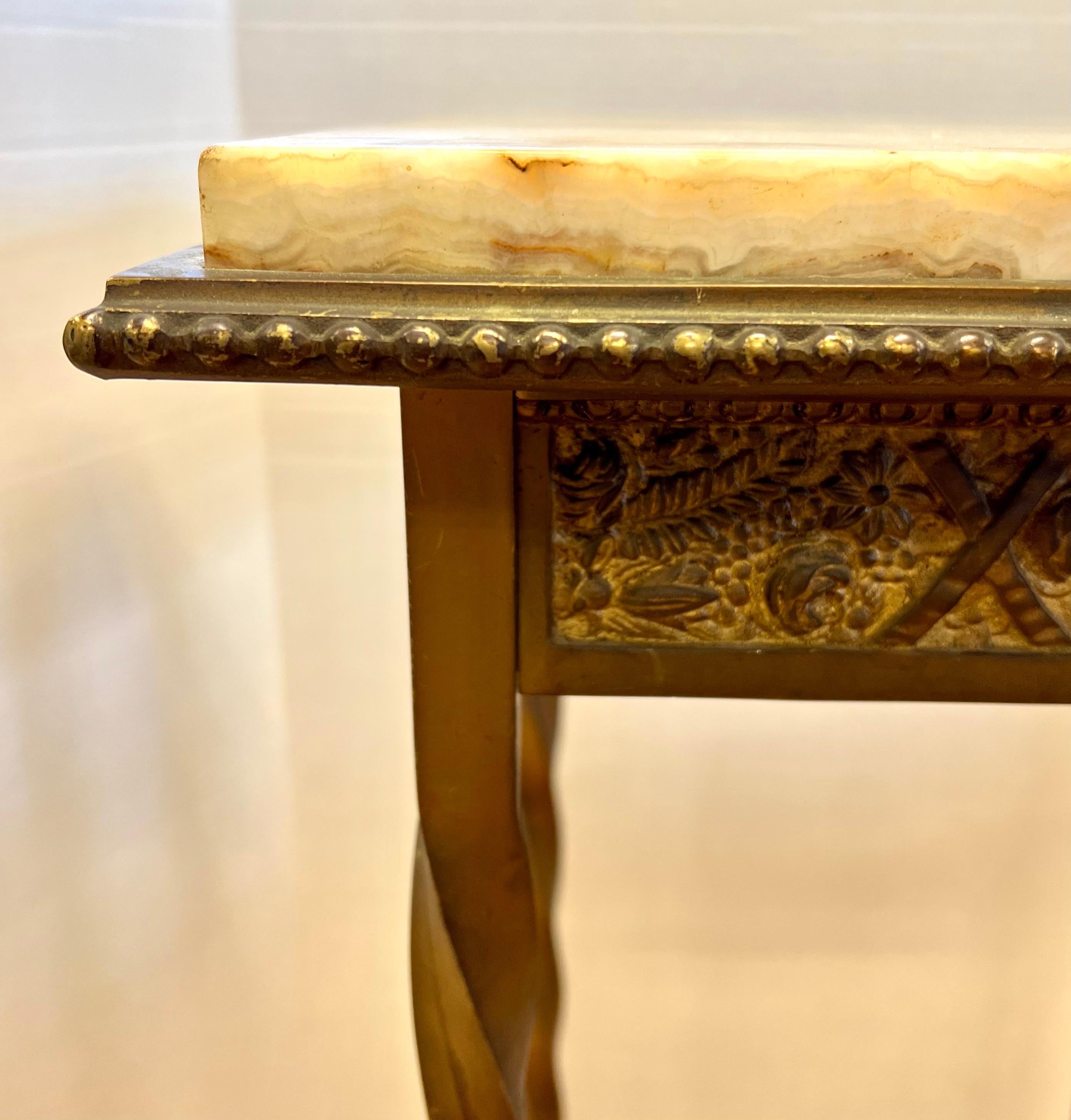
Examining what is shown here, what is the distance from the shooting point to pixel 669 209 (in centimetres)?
30

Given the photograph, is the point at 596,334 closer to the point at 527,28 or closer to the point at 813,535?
the point at 813,535

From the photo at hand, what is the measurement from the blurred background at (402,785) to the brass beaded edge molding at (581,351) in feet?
1.31

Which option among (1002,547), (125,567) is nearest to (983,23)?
(1002,547)

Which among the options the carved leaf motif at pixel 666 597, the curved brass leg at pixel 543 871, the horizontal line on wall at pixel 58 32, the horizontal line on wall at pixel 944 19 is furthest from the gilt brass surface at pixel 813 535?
the horizontal line on wall at pixel 944 19

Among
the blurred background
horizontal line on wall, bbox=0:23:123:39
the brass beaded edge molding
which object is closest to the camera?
the brass beaded edge molding

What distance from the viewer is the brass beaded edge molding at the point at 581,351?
10.9 inches

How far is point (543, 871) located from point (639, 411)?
1.38 ft

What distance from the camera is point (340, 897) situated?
86cm

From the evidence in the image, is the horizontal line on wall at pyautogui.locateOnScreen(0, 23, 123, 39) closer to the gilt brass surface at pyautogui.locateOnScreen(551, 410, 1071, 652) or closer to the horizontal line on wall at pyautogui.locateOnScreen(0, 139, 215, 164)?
the horizontal line on wall at pyautogui.locateOnScreen(0, 139, 215, 164)

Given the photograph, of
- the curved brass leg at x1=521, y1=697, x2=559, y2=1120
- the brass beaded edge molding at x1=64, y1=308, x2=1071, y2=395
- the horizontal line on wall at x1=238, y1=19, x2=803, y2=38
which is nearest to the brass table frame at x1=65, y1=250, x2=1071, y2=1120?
the brass beaded edge molding at x1=64, y1=308, x2=1071, y2=395

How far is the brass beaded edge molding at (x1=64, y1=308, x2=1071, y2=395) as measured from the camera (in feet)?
0.91

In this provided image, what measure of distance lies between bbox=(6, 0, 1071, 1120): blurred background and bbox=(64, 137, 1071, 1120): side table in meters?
0.37

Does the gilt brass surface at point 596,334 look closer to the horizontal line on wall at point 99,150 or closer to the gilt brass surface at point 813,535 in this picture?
the gilt brass surface at point 813,535

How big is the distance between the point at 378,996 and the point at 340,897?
0.25 ft
